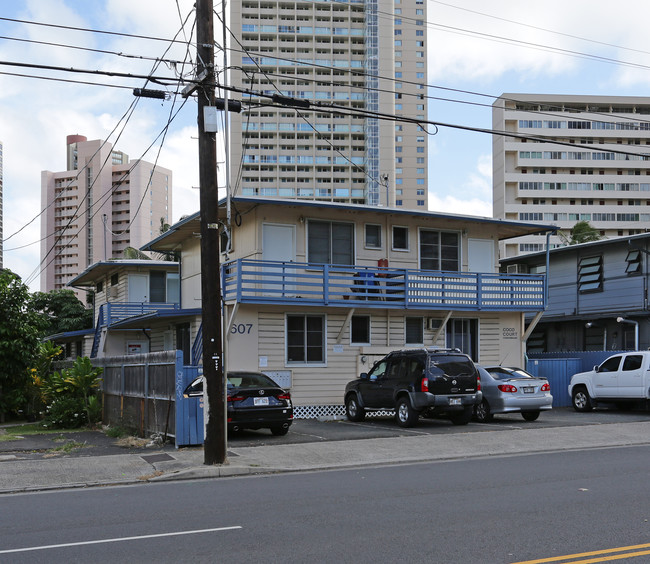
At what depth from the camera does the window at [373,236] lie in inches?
966

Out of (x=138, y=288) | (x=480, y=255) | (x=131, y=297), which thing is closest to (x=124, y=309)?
(x=131, y=297)

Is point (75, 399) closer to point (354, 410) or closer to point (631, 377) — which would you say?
point (354, 410)

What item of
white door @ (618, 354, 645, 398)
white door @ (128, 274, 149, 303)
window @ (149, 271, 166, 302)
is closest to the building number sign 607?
white door @ (618, 354, 645, 398)

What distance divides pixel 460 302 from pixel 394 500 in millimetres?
15530

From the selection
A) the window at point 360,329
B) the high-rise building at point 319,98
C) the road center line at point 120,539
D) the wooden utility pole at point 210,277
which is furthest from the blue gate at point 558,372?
the high-rise building at point 319,98

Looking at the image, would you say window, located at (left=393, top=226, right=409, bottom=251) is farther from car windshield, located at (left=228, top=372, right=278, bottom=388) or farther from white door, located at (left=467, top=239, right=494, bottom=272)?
car windshield, located at (left=228, top=372, right=278, bottom=388)

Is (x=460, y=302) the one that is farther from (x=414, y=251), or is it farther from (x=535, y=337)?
(x=535, y=337)

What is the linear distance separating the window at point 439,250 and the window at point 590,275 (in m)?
10.6

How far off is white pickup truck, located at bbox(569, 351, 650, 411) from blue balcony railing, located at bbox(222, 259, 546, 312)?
10.2 feet

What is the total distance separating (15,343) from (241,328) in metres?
6.96

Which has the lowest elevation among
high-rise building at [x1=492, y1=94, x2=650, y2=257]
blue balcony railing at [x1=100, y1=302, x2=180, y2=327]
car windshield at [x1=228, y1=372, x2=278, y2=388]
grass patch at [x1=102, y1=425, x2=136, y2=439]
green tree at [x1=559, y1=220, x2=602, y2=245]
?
grass patch at [x1=102, y1=425, x2=136, y2=439]

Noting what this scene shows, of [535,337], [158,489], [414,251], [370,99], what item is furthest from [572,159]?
[158,489]

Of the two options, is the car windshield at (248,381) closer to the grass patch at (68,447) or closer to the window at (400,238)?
the grass patch at (68,447)

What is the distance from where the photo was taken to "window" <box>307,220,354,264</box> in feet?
77.3
